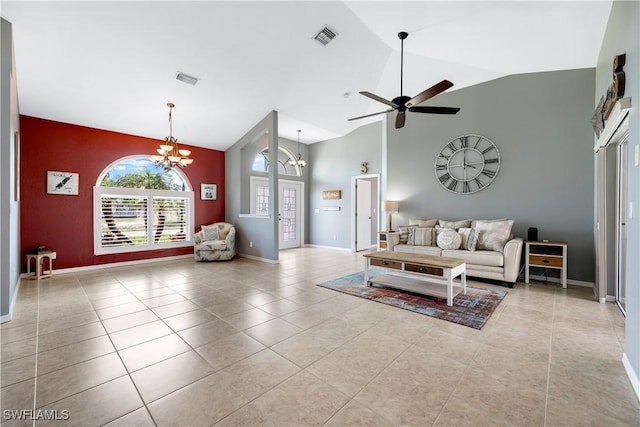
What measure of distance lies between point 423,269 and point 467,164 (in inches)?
113

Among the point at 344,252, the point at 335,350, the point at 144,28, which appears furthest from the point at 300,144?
the point at 335,350

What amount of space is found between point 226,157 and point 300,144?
7.76 feet

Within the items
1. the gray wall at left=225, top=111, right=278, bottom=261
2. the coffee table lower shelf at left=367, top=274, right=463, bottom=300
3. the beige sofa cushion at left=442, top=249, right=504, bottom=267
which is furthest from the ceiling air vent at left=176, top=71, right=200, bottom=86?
the beige sofa cushion at left=442, top=249, right=504, bottom=267

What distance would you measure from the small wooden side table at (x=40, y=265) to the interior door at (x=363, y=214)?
6.29 meters

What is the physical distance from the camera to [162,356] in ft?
7.23

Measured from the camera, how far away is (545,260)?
165 inches

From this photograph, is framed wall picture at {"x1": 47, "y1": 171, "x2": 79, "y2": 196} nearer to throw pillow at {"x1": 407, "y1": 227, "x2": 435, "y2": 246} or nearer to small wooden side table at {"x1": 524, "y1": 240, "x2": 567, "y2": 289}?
throw pillow at {"x1": 407, "y1": 227, "x2": 435, "y2": 246}

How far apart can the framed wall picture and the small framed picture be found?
2308mm

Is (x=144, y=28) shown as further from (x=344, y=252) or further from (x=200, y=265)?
Result: (x=344, y=252)

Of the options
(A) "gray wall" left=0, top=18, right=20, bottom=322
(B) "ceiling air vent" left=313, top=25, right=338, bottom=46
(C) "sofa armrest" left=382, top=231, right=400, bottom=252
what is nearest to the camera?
(A) "gray wall" left=0, top=18, right=20, bottom=322

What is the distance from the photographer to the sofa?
4145mm

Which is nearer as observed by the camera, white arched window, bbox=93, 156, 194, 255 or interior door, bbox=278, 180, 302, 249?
white arched window, bbox=93, 156, 194, 255

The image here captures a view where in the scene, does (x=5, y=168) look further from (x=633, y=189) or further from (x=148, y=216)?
(x=633, y=189)

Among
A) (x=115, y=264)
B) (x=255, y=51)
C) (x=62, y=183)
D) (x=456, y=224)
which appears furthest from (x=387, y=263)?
(x=62, y=183)
